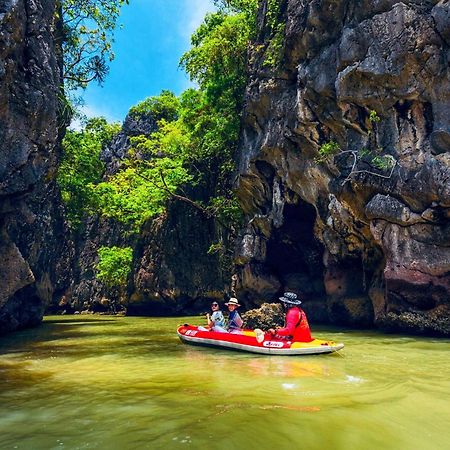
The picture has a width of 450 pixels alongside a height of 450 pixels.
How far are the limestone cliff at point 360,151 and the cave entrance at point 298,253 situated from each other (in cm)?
7

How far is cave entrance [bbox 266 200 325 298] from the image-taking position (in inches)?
728

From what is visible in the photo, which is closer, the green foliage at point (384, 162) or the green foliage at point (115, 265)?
the green foliage at point (384, 162)

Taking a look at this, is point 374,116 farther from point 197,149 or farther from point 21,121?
point 197,149

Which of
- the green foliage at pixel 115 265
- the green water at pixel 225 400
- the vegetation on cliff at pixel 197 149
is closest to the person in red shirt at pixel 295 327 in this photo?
the green water at pixel 225 400

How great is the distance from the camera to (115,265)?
97.4 ft

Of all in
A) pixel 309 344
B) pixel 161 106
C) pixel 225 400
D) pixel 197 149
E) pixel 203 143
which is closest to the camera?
pixel 225 400

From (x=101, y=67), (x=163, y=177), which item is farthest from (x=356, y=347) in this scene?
(x=163, y=177)

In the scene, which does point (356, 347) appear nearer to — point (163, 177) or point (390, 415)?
point (390, 415)

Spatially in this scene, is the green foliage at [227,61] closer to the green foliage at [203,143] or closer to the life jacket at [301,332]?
the green foliage at [203,143]

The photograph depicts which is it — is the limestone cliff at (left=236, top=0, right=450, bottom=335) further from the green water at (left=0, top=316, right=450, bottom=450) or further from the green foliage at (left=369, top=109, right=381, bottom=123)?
the green water at (left=0, top=316, right=450, bottom=450)

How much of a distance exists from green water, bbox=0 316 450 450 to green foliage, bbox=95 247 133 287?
1998 cm

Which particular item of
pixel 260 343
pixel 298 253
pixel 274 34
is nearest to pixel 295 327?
pixel 260 343

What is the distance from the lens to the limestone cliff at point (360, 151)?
12148 mm

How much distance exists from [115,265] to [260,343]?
71.4ft
